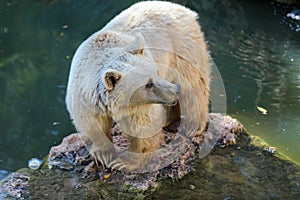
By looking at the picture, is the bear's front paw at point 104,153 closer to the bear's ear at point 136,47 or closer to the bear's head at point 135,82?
the bear's head at point 135,82

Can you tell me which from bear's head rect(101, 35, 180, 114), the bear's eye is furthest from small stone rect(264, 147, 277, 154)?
the bear's eye

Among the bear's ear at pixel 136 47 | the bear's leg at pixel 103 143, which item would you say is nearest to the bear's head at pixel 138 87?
the bear's ear at pixel 136 47

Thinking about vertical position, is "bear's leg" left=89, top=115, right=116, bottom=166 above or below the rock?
above

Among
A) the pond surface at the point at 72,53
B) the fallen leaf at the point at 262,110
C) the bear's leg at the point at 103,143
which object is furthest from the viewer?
the fallen leaf at the point at 262,110

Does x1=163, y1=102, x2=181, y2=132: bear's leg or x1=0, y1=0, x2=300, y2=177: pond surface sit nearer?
x1=163, y1=102, x2=181, y2=132: bear's leg

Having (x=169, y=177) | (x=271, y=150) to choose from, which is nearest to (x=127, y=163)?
(x=169, y=177)

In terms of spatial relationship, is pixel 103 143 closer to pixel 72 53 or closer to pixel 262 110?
pixel 262 110

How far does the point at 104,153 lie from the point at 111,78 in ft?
3.15

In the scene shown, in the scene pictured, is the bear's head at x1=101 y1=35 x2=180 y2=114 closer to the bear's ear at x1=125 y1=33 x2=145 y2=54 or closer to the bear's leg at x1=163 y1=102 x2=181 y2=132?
the bear's ear at x1=125 y1=33 x2=145 y2=54

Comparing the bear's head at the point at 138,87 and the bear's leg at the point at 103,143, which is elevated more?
the bear's head at the point at 138,87

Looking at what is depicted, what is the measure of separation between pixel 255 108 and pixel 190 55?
1.66 meters

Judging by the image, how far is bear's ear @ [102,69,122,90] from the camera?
3.28m

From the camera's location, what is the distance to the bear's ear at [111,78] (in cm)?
328

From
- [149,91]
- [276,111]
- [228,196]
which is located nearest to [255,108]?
[276,111]
